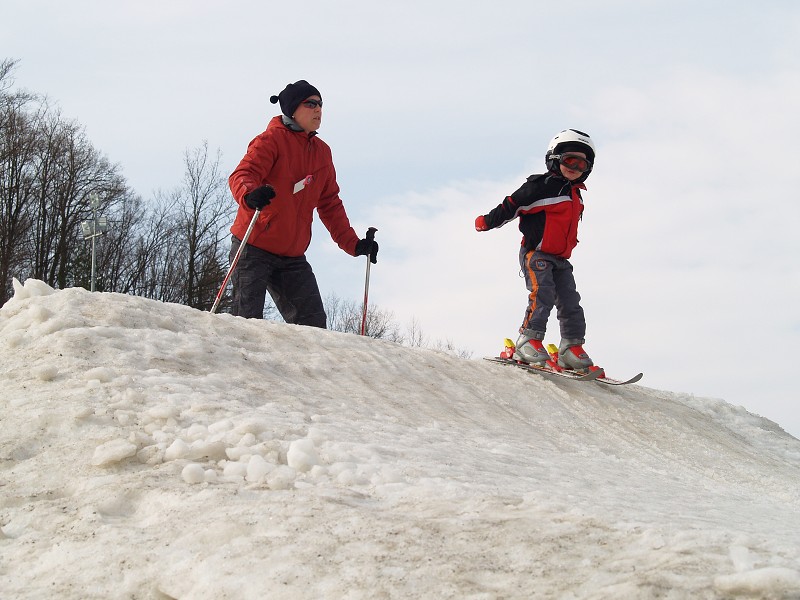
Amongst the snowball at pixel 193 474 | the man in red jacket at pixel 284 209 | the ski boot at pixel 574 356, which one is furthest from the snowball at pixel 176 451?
the ski boot at pixel 574 356

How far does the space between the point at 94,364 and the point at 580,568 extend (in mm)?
2628

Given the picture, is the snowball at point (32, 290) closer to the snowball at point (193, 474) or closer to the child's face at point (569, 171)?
the snowball at point (193, 474)

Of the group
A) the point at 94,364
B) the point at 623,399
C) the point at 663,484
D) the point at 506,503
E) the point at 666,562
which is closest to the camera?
the point at 666,562

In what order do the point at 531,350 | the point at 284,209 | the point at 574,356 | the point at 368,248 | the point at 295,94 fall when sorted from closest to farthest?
the point at 284,209, the point at 295,94, the point at 531,350, the point at 574,356, the point at 368,248

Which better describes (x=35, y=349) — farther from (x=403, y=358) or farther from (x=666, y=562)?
(x=666, y=562)

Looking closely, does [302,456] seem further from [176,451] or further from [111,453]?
[111,453]

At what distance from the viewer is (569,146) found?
297 inches

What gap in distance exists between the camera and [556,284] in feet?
25.1

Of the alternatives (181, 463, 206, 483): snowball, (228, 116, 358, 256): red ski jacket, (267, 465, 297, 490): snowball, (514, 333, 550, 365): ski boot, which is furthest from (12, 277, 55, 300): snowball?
(514, 333, 550, 365): ski boot

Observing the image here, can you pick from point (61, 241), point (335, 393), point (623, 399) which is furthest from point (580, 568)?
point (61, 241)

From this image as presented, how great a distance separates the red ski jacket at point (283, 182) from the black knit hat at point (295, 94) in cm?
12

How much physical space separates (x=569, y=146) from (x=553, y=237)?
83cm

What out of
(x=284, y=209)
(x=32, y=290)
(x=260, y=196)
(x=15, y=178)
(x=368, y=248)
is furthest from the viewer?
(x=15, y=178)

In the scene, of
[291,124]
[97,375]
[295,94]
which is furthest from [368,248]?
[97,375]
